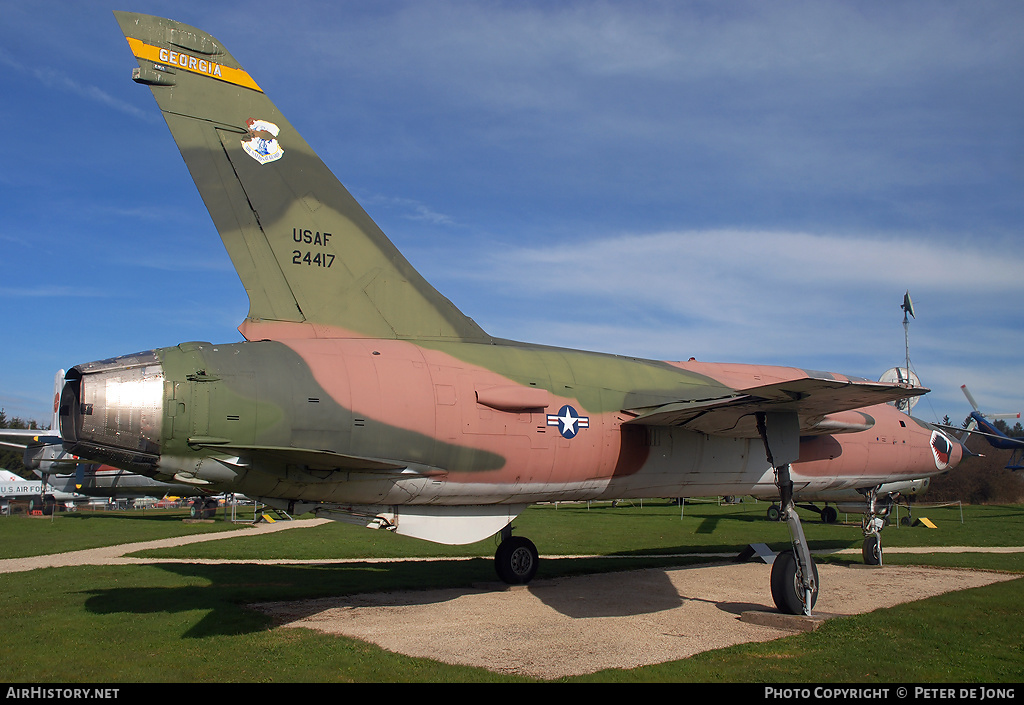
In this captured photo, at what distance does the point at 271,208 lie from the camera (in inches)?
356

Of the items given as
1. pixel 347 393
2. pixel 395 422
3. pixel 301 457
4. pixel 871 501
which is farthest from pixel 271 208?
pixel 871 501

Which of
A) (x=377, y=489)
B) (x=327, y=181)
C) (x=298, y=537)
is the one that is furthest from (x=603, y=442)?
(x=298, y=537)

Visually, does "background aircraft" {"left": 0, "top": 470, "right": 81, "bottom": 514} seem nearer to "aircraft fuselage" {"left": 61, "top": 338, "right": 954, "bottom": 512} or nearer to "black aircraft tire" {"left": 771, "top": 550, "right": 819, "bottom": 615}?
"aircraft fuselage" {"left": 61, "top": 338, "right": 954, "bottom": 512}

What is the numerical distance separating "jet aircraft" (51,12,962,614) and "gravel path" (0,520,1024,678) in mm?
1096

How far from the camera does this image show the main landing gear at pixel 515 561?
12.2m

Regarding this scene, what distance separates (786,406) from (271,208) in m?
7.29

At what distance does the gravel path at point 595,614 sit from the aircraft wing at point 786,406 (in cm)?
264

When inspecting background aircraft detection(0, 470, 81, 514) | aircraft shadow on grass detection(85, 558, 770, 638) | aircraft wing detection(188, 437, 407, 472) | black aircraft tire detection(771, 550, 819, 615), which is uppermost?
A: aircraft wing detection(188, 437, 407, 472)

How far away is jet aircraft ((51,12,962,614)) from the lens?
24.2ft

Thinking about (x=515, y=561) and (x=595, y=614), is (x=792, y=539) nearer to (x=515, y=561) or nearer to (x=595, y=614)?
(x=595, y=614)

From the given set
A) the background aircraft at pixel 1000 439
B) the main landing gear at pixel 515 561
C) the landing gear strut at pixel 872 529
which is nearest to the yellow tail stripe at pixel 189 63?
the main landing gear at pixel 515 561

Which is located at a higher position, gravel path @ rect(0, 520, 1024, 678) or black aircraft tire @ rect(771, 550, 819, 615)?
black aircraft tire @ rect(771, 550, 819, 615)

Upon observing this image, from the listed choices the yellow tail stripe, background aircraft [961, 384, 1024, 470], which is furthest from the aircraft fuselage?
background aircraft [961, 384, 1024, 470]

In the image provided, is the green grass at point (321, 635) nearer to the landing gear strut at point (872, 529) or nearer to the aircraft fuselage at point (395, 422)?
the landing gear strut at point (872, 529)
